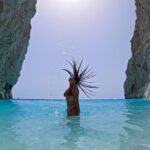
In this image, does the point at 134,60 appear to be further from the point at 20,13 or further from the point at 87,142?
the point at 87,142

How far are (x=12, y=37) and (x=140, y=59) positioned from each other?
28854 millimetres

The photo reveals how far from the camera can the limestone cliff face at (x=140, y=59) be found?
63594 millimetres

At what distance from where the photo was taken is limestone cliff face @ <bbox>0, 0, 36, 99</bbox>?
173 ft

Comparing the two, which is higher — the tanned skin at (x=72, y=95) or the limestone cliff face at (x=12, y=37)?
the limestone cliff face at (x=12, y=37)

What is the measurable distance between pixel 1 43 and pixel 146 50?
1123 inches

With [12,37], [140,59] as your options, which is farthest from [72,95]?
[140,59]

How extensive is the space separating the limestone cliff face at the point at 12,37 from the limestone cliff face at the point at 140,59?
910 inches

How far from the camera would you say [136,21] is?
77875 millimetres

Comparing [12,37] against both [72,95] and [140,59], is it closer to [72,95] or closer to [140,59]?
[140,59]

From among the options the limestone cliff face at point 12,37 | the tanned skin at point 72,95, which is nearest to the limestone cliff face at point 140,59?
the limestone cliff face at point 12,37

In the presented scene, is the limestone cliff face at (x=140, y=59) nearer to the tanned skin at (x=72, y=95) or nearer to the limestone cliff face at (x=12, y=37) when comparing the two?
the limestone cliff face at (x=12, y=37)

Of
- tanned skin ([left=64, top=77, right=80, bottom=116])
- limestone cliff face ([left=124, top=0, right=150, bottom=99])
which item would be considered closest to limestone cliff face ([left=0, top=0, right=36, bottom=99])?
limestone cliff face ([left=124, top=0, right=150, bottom=99])

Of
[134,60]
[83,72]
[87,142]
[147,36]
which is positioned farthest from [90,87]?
[134,60]

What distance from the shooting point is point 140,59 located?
6994 cm
